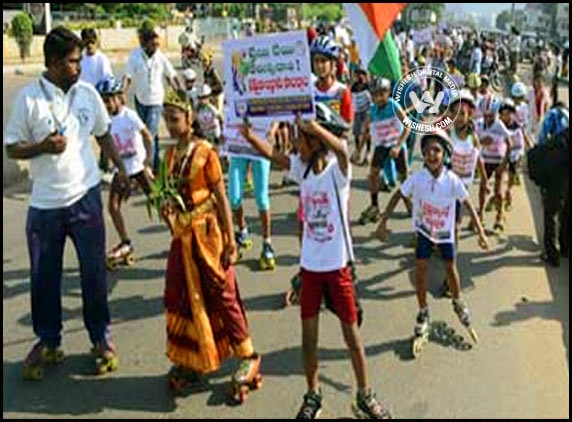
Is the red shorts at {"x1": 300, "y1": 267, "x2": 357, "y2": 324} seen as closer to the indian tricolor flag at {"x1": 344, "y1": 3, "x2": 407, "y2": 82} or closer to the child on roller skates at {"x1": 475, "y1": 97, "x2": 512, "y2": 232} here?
the indian tricolor flag at {"x1": 344, "y1": 3, "x2": 407, "y2": 82}

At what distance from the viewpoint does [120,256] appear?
22.0ft

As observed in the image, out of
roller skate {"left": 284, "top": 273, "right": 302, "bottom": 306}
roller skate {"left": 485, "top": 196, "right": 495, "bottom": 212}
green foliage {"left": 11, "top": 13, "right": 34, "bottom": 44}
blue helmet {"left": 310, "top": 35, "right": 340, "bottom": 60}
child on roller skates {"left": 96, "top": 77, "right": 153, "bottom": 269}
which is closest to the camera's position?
blue helmet {"left": 310, "top": 35, "right": 340, "bottom": 60}

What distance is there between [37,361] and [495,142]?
17.0 ft

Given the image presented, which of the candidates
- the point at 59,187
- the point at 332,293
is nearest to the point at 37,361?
the point at 59,187

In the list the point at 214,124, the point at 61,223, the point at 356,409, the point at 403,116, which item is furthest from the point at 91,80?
the point at 356,409

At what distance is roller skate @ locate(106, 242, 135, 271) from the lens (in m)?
6.61

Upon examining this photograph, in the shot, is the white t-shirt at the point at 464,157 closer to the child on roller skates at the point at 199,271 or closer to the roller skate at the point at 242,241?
the roller skate at the point at 242,241

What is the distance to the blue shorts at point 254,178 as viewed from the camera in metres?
6.59

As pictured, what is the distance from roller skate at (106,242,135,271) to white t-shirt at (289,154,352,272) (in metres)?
3.04

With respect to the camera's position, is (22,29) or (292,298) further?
(22,29)

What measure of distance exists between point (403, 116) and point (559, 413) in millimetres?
3873

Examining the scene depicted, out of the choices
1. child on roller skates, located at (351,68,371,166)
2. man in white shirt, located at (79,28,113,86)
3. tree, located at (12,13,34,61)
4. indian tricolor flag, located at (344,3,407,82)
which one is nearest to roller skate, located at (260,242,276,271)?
indian tricolor flag, located at (344,3,407,82)

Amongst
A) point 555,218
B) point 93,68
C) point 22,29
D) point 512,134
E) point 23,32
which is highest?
point 22,29

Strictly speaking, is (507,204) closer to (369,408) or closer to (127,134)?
(127,134)
